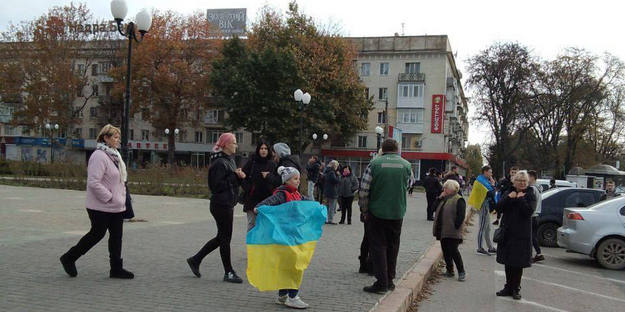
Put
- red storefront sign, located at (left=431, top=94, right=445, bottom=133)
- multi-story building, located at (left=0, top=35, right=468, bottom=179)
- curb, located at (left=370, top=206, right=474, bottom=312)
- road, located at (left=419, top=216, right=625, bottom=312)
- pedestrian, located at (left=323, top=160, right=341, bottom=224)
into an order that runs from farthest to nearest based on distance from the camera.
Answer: multi-story building, located at (left=0, top=35, right=468, bottom=179)
red storefront sign, located at (left=431, top=94, right=445, bottom=133)
pedestrian, located at (left=323, top=160, right=341, bottom=224)
road, located at (left=419, top=216, right=625, bottom=312)
curb, located at (left=370, top=206, right=474, bottom=312)

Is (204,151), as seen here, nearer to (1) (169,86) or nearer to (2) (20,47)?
(1) (169,86)

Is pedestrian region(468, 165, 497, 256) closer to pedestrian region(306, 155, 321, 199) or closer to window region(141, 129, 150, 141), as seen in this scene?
pedestrian region(306, 155, 321, 199)

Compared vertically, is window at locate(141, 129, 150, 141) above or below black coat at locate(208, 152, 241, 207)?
above

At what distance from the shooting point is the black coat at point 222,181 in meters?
6.02

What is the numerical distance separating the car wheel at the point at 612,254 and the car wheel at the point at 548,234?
9.48ft

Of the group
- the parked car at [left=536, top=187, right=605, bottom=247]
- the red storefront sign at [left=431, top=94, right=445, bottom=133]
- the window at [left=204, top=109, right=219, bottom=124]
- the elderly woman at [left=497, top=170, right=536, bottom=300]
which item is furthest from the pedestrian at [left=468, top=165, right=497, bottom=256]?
the window at [left=204, top=109, right=219, bottom=124]

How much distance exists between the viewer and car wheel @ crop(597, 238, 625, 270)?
10.1 meters

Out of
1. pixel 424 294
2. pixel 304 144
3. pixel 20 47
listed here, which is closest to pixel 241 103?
pixel 304 144

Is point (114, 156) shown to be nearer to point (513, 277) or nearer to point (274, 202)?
point (274, 202)

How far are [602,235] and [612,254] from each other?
1.51 ft

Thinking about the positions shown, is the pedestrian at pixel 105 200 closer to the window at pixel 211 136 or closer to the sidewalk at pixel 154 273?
the sidewalk at pixel 154 273

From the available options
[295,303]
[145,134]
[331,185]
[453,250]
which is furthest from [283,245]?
[145,134]

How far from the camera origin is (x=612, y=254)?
10141 mm

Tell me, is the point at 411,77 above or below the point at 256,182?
above
